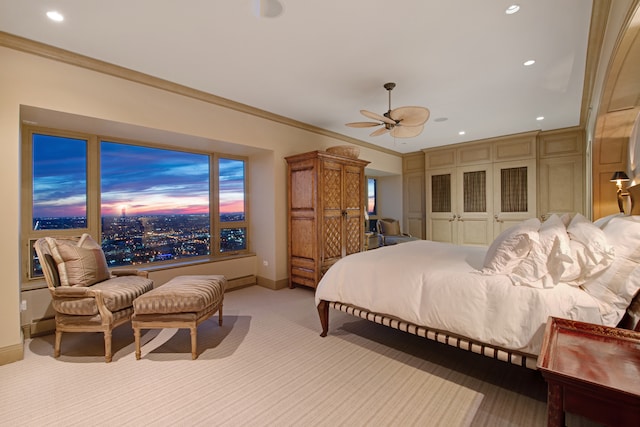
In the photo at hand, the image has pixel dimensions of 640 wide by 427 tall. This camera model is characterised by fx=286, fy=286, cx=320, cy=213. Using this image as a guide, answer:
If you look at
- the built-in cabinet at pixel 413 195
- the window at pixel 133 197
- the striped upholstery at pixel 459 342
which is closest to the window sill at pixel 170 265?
the window at pixel 133 197

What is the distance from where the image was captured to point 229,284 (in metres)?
4.59

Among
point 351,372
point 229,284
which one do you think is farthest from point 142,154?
point 351,372

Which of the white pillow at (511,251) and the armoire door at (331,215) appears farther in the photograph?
the armoire door at (331,215)

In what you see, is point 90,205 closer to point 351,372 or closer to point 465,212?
point 351,372

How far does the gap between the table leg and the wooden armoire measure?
339 cm

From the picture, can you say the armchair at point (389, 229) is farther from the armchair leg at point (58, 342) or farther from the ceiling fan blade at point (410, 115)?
the armchair leg at point (58, 342)

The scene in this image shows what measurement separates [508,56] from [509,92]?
3.66ft

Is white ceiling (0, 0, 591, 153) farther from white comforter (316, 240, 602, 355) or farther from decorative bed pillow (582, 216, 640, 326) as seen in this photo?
white comforter (316, 240, 602, 355)

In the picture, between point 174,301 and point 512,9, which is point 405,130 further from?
point 174,301

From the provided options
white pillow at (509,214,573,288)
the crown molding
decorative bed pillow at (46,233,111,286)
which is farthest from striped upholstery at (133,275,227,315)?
white pillow at (509,214,573,288)

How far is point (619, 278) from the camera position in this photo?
5.43ft

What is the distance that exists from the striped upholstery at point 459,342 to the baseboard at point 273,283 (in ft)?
6.95

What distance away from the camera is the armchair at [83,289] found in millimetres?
2459

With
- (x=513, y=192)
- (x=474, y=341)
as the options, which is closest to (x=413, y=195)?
(x=513, y=192)
